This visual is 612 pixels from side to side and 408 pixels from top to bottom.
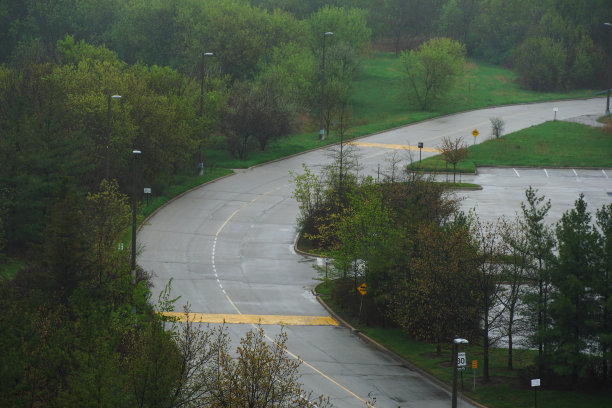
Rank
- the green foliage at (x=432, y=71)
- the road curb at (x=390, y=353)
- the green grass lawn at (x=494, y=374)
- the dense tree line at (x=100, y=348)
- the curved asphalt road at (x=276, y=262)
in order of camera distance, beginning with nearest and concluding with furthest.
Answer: the dense tree line at (x=100, y=348)
the green grass lawn at (x=494, y=374)
the road curb at (x=390, y=353)
the curved asphalt road at (x=276, y=262)
the green foliage at (x=432, y=71)

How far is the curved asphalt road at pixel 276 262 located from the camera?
33.9 m

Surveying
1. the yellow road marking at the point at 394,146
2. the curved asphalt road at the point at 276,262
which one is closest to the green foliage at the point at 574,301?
the curved asphalt road at the point at 276,262

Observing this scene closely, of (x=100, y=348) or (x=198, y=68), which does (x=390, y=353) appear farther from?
(x=198, y=68)

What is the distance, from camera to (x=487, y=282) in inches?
1391

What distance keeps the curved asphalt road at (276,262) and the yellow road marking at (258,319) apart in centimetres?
17

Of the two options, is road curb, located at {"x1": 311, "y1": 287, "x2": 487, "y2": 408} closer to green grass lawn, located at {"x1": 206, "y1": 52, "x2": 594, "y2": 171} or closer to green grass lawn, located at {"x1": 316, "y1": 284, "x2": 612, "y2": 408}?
green grass lawn, located at {"x1": 316, "y1": 284, "x2": 612, "y2": 408}

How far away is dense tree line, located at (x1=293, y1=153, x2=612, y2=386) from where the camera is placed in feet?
109

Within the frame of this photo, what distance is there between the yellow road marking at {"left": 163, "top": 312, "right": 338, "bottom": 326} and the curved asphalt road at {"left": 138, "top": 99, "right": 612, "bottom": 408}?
168 mm

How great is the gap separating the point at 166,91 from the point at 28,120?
16033mm

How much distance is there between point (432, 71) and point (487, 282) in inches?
2199

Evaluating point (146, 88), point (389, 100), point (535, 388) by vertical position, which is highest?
point (389, 100)

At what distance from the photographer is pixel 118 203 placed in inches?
1752

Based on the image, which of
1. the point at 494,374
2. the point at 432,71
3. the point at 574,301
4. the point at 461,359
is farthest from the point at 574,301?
the point at 432,71

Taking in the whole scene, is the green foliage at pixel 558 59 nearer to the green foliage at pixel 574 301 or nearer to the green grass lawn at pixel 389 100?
the green grass lawn at pixel 389 100
